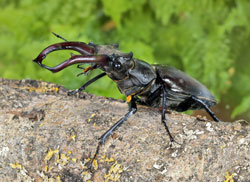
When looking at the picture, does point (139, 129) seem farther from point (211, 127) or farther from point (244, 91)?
point (244, 91)

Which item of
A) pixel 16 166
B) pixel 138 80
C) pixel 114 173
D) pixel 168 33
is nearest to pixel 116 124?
pixel 114 173

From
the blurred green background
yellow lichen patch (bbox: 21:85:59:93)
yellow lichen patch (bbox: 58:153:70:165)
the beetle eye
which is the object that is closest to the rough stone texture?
yellow lichen patch (bbox: 58:153:70:165)

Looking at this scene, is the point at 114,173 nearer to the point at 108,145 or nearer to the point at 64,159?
the point at 108,145

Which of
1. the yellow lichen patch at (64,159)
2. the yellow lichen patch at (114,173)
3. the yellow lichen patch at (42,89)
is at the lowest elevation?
the yellow lichen patch at (114,173)

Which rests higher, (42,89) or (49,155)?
(42,89)

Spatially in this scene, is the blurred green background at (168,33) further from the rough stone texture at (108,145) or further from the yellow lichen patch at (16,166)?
the yellow lichen patch at (16,166)

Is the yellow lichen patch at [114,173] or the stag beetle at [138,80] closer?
the yellow lichen patch at [114,173]

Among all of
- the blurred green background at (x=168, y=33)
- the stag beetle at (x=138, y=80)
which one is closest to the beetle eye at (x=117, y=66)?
the stag beetle at (x=138, y=80)

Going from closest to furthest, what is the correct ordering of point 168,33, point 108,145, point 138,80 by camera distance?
1. point 108,145
2. point 138,80
3. point 168,33

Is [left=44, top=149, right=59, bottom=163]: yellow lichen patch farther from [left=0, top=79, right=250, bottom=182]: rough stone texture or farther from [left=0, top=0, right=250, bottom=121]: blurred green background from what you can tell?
[left=0, top=0, right=250, bottom=121]: blurred green background
